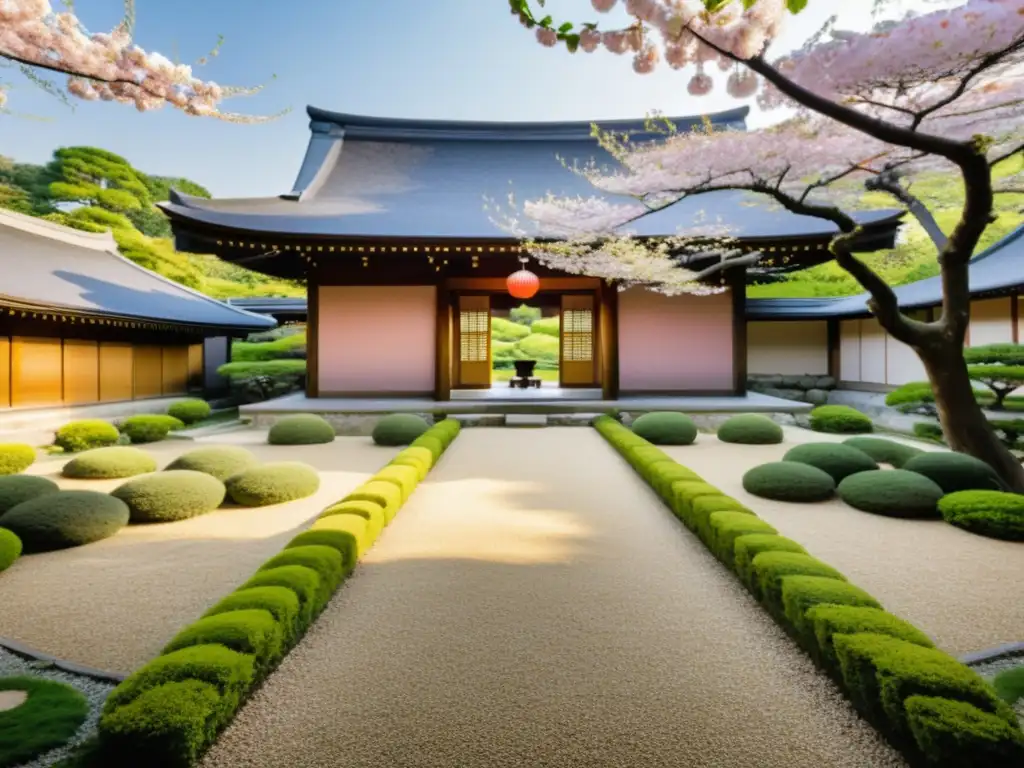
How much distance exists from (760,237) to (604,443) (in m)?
4.87

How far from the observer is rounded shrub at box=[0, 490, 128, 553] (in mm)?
4117

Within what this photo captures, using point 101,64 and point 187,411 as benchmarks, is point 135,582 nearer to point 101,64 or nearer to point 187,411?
point 101,64

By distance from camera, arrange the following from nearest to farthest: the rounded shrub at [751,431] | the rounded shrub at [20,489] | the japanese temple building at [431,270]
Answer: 1. the rounded shrub at [20,489]
2. the rounded shrub at [751,431]
3. the japanese temple building at [431,270]

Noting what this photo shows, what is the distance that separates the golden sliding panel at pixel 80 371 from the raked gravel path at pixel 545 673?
10.3 metres

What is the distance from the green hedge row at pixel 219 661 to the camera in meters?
1.83

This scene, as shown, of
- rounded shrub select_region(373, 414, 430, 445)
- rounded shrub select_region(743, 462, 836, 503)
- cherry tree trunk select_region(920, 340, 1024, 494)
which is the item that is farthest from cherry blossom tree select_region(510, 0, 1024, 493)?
rounded shrub select_region(373, 414, 430, 445)

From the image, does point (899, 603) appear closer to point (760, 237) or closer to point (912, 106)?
point (912, 106)

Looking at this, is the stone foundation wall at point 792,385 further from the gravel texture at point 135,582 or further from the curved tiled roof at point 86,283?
the curved tiled roof at point 86,283

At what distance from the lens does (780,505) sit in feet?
17.3

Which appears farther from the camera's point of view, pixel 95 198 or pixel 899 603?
pixel 95 198

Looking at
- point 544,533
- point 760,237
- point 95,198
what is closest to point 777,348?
point 760,237

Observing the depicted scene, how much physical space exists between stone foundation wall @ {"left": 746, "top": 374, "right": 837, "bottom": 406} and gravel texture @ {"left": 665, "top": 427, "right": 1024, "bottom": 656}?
9.78 meters

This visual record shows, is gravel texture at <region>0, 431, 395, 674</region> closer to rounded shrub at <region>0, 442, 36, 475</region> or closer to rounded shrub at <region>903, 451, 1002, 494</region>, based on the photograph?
rounded shrub at <region>0, 442, 36, 475</region>

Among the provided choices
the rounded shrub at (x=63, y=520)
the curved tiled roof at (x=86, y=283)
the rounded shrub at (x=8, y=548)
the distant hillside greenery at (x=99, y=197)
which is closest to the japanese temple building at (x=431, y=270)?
the curved tiled roof at (x=86, y=283)
